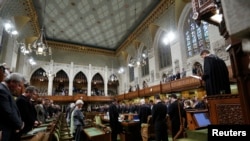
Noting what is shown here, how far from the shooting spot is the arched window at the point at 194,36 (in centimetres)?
1062

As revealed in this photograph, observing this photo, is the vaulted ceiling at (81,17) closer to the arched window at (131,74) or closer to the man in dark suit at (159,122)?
the arched window at (131,74)

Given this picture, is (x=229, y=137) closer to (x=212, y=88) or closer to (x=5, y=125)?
(x=5, y=125)

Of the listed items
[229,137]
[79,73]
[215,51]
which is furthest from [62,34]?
[229,137]

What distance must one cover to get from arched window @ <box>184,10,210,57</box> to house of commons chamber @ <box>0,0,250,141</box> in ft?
0.23

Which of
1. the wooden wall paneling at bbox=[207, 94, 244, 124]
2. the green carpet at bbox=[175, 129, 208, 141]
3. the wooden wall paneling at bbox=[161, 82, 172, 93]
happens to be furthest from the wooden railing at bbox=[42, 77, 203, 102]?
the wooden wall paneling at bbox=[207, 94, 244, 124]

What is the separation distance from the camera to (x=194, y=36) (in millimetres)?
11492

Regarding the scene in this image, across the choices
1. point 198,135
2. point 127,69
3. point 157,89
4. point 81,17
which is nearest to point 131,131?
point 198,135

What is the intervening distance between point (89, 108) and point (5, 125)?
753 inches

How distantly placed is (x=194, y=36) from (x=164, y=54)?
370 cm

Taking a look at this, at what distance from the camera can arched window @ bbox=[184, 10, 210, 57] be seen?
10.6 meters

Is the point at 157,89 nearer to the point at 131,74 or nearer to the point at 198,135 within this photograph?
the point at 131,74

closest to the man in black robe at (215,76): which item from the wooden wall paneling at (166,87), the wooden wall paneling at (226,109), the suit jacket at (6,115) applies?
the wooden wall paneling at (226,109)

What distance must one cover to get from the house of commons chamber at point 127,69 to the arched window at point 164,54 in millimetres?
92

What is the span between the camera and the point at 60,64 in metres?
20.6
